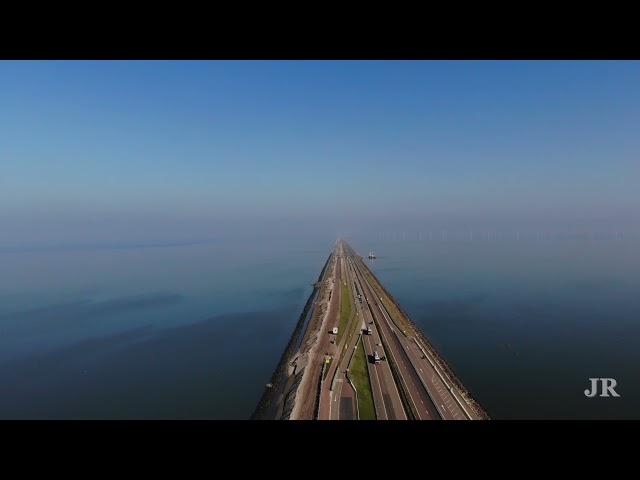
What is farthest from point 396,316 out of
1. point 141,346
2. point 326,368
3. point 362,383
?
point 141,346

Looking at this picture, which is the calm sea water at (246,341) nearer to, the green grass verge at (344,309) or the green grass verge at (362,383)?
the green grass verge at (344,309)

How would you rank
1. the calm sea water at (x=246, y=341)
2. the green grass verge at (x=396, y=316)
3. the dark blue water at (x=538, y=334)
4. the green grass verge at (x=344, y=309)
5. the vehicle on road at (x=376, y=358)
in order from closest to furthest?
the dark blue water at (x=538, y=334) < the calm sea water at (x=246, y=341) < the vehicle on road at (x=376, y=358) < the green grass verge at (x=344, y=309) < the green grass verge at (x=396, y=316)

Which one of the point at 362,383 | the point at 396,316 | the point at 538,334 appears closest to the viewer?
the point at 362,383

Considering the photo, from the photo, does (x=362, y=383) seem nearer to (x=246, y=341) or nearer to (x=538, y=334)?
(x=246, y=341)

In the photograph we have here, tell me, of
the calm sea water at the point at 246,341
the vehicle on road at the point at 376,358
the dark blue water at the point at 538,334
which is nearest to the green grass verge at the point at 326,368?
the vehicle on road at the point at 376,358

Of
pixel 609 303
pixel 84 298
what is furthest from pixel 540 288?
pixel 84 298

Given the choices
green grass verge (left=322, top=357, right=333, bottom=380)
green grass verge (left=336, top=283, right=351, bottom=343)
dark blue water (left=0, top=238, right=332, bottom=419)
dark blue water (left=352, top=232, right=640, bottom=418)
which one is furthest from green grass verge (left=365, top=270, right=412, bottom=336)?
dark blue water (left=0, top=238, right=332, bottom=419)
